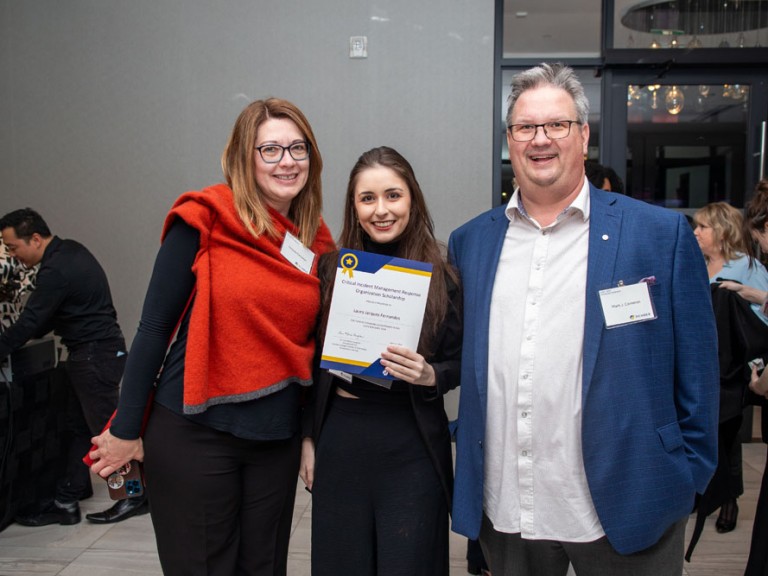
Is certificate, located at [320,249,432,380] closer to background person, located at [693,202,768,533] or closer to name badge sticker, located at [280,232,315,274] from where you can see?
→ name badge sticker, located at [280,232,315,274]

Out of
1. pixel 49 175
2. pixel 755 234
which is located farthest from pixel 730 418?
pixel 49 175

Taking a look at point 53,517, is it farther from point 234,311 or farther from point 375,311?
point 375,311

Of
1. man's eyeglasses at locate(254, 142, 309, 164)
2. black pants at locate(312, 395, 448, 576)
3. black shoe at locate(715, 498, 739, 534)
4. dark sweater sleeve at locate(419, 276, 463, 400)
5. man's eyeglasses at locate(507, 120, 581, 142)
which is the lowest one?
black shoe at locate(715, 498, 739, 534)

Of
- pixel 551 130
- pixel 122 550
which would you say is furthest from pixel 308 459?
pixel 122 550

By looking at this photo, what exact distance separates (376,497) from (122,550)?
7.21 feet

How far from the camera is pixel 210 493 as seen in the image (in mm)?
1764

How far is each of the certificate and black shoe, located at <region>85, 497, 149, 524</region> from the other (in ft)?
8.54

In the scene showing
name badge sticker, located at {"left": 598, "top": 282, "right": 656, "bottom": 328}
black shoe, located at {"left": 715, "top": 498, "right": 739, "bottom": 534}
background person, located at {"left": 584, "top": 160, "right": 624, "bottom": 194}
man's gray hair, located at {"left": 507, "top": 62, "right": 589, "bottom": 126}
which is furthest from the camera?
black shoe, located at {"left": 715, "top": 498, "right": 739, "bottom": 534}

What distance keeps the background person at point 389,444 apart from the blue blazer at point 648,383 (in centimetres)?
44

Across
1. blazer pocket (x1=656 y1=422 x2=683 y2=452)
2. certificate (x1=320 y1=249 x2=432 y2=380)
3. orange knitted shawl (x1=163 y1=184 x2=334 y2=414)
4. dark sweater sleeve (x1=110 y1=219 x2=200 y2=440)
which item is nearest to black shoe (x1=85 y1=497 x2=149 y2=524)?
dark sweater sleeve (x1=110 y1=219 x2=200 y2=440)

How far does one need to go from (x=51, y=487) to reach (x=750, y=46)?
18.4 feet

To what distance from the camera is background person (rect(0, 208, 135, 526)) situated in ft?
12.0

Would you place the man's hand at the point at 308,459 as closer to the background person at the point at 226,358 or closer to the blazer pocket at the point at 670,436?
the background person at the point at 226,358

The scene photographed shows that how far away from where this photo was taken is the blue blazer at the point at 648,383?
59.6 inches
